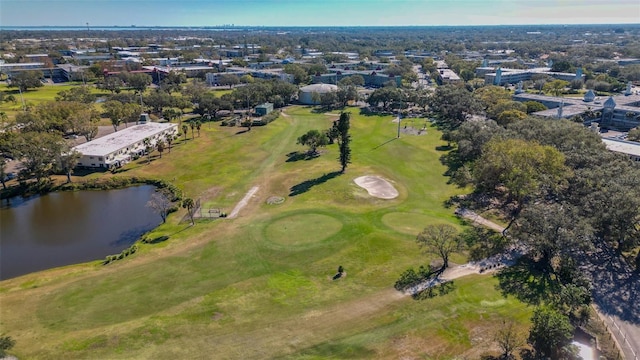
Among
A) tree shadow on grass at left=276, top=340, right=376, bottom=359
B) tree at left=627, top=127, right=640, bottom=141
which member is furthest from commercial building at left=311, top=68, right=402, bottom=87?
tree shadow on grass at left=276, top=340, right=376, bottom=359

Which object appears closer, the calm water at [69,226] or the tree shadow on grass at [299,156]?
the calm water at [69,226]

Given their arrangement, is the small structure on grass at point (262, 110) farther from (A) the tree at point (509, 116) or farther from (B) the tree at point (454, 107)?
(A) the tree at point (509, 116)

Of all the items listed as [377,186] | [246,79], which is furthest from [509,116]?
[246,79]

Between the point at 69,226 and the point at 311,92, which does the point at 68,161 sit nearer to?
the point at 69,226

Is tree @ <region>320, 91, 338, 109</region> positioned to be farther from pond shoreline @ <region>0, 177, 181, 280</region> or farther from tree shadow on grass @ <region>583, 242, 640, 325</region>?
tree shadow on grass @ <region>583, 242, 640, 325</region>

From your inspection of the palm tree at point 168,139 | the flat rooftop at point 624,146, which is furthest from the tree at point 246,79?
the flat rooftop at point 624,146
